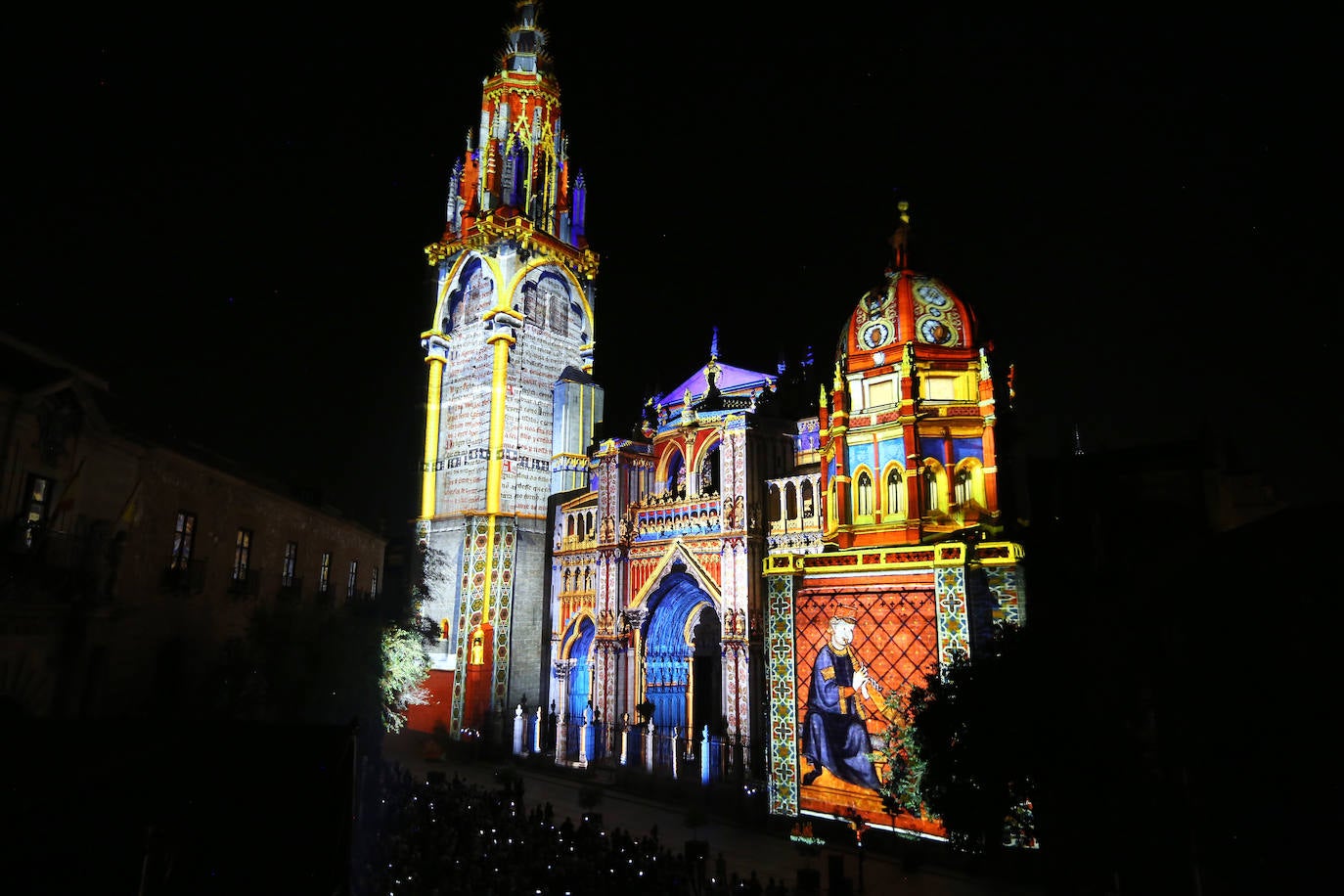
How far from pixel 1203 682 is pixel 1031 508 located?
668 inches

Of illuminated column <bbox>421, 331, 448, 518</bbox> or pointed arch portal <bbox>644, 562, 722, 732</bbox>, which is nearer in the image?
pointed arch portal <bbox>644, 562, 722, 732</bbox>

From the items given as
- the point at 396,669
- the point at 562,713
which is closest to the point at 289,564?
the point at 396,669

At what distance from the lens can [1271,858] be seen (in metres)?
9.14

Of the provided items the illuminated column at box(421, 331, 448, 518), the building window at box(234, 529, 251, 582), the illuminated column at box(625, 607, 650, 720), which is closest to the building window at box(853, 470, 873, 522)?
the illuminated column at box(625, 607, 650, 720)

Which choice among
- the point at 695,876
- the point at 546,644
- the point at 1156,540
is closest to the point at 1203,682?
the point at 695,876

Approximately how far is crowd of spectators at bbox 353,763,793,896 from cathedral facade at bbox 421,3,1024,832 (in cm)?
578

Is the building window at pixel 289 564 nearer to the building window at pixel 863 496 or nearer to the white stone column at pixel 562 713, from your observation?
the white stone column at pixel 562 713

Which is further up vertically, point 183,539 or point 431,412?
point 431,412

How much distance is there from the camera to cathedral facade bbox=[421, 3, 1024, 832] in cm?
2027

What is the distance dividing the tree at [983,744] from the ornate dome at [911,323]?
403 inches

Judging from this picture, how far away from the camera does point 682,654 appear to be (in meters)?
30.3

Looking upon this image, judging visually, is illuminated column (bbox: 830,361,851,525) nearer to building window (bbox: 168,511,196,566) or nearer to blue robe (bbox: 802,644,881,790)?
blue robe (bbox: 802,644,881,790)

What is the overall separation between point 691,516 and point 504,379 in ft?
41.3

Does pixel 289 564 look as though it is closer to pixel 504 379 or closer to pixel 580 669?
pixel 580 669
